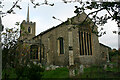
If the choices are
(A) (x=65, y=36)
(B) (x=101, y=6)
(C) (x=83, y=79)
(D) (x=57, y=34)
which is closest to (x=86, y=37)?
(A) (x=65, y=36)

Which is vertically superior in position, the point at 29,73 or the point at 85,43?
the point at 85,43

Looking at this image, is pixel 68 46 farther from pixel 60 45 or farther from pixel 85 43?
pixel 85 43

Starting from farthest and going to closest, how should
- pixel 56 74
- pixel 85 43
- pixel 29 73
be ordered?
pixel 85 43 → pixel 56 74 → pixel 29 73

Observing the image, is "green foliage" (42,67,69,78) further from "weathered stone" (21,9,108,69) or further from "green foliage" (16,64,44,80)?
"weathered stone" (21,9,108,69)

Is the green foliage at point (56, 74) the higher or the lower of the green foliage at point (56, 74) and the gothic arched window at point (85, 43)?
the lower

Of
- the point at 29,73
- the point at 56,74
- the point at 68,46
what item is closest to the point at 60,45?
the point at 68,46

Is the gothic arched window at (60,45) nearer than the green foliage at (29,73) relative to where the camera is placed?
No

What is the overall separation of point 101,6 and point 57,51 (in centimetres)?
1360

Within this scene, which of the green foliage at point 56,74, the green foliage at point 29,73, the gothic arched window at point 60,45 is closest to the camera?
the green foliage at point 29,73

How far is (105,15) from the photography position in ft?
10.1

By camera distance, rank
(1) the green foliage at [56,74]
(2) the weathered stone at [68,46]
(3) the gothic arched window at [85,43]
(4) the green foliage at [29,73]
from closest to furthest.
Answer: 1. (4) the green foliage at [29,73]
2. (1) the green foliage at [56,74]
3. (2) the weathered stone at [68,46]
4. (3) the gothic arched window at [85,43]

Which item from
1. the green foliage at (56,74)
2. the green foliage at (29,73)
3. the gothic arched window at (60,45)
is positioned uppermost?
the gothic arched window at (60,45)

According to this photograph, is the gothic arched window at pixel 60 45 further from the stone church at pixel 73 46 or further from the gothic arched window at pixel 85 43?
the gothic arched window at pixel 85 43

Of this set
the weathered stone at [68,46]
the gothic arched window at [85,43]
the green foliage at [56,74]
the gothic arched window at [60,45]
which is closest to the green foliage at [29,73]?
the green foliage at [56,74]
